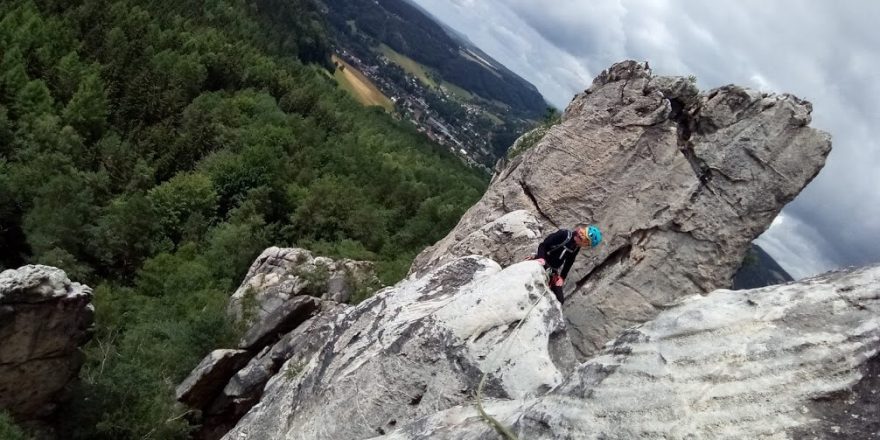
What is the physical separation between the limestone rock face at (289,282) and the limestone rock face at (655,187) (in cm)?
1289

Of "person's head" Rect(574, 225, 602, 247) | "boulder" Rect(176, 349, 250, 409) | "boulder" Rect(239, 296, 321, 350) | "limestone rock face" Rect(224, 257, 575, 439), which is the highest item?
"person's head" Rect(574, 225, 602, 247)

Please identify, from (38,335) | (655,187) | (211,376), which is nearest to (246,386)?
(211,376)

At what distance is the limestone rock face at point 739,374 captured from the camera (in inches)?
277

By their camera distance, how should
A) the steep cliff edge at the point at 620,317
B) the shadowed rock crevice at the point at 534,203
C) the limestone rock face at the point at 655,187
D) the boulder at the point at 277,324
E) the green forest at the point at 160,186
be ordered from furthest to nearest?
the green forest at the point at 160,186 → the boulder at the point at 277,324 → the shadowed rock crevice at the point at 534,203 → the limestone rock face at the point at 655,187 → the steep cliff edge at the point at 620,317

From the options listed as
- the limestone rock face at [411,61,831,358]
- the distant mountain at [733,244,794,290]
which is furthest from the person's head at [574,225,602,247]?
the distant mountain at [733,244,794,290]

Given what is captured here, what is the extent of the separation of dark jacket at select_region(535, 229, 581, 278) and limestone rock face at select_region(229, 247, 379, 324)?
62.4 feet

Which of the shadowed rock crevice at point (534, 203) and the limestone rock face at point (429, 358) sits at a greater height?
the shadowed rock crevice at point (534, 203)

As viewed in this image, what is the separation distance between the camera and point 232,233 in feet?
159

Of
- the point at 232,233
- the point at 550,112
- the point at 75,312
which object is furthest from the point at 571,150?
the point at 232,233

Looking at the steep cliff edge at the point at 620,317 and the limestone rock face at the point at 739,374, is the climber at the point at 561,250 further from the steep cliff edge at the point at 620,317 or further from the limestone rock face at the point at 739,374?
the limestone rock face at the point at 739,374

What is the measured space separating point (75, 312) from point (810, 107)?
26976mm

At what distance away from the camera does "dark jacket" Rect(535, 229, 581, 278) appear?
1609cm

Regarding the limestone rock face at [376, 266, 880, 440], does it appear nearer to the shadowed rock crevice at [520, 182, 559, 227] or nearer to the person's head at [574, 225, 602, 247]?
the person's head at [574, 225, 602, 247]

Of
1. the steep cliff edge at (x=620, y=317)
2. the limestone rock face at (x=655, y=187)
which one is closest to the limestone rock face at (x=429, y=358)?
the steep cliff edge at (x=620, y=317)
